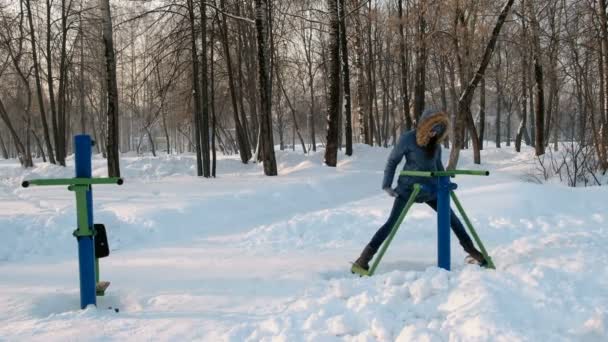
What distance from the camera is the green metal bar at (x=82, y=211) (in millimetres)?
3629

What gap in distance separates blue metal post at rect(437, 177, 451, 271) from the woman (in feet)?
0.77

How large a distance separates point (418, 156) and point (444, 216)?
2.10ft

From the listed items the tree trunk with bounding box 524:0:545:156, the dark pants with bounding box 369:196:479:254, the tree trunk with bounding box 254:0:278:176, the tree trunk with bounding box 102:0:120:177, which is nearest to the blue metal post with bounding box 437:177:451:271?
the dark pants with bounding box 369:196:479:254

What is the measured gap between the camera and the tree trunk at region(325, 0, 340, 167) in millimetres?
13453

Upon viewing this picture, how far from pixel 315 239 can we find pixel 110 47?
26.2 feet

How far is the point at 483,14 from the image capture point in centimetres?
1588

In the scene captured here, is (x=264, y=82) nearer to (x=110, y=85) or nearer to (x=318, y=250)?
(x=110, y=85)

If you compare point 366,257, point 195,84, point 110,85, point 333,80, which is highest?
point 195,84

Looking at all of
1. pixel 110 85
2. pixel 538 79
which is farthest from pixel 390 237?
pixel 538 79

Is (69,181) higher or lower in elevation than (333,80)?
lower

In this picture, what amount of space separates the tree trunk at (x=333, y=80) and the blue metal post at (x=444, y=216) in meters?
10.0

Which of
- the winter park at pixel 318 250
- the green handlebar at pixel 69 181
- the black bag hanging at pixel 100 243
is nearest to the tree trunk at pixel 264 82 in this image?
the winter park at pixel 318 250

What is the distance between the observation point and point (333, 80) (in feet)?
46.0

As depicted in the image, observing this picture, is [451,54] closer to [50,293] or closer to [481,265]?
[481,265]
